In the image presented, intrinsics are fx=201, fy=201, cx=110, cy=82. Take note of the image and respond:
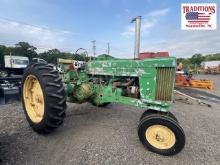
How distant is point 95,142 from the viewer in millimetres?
3676

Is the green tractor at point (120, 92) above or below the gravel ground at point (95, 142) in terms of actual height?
above

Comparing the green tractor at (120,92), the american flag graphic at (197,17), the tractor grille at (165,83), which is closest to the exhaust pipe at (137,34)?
the green tractor at (120,92)

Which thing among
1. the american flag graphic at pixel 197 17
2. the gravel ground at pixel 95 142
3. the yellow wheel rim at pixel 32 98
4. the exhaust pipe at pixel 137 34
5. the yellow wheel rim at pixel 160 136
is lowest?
the gravel ground at pixel 95 142

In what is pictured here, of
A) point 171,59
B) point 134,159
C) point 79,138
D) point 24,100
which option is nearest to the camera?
point 134,159

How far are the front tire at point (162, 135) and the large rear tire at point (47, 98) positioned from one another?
1481 mm

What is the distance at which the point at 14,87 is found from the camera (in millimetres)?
6664

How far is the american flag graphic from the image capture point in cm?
1287

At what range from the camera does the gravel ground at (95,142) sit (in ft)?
10.2

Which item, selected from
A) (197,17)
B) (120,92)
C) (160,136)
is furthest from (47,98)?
(197,17)

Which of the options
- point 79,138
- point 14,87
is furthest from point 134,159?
point 14,87

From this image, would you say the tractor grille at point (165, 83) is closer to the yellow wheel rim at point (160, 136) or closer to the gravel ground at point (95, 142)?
the yellow wheel rim at point (160, 136)

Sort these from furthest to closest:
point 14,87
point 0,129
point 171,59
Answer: point 14,87, point 0,129, point 171,59

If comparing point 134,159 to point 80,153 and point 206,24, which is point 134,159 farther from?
point 206,24

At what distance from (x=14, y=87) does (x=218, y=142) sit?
19.8 ft
